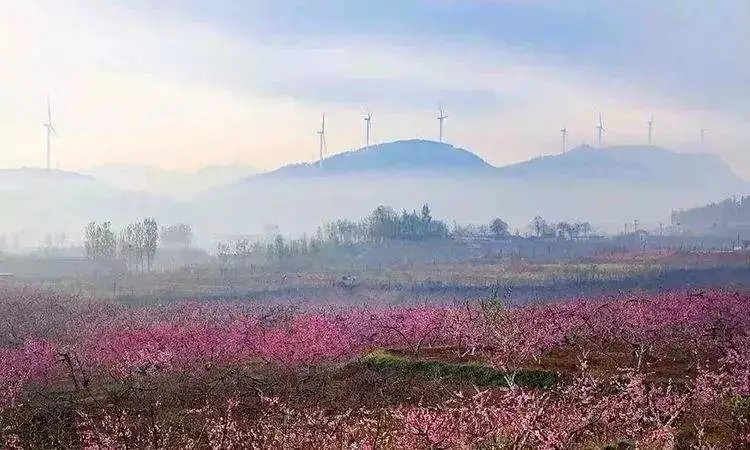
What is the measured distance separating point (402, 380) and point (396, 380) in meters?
0.19

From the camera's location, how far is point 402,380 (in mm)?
24312

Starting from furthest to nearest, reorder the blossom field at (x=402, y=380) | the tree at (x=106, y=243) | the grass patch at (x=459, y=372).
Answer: the tree at (x=106, y=243), the grass patch at (x=459, y=372), the blossom field at (x=402, y=380)

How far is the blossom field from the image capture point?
12.7 meters

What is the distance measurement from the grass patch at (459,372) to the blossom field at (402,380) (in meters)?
0.05

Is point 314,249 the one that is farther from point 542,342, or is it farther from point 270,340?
point 542,342

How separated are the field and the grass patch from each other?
2.6 inches

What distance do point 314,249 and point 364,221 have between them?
85.5ft

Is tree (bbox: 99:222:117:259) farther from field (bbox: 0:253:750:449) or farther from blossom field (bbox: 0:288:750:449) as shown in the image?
blossom field (bbox: 0:288:750:449)

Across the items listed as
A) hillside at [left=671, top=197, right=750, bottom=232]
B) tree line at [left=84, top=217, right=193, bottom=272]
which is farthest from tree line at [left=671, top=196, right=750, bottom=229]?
tree line at [left=84, top=217, right=193, bottom=272]

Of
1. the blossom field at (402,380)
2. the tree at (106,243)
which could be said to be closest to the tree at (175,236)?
the tree at (106,243)

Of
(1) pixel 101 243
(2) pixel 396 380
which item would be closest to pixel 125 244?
(1) pixel 101 243

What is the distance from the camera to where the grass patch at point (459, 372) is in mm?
22375

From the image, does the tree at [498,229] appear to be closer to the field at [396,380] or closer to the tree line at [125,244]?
the tree line at [125,244]

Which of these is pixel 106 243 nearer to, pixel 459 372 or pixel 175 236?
pixel 175 236
